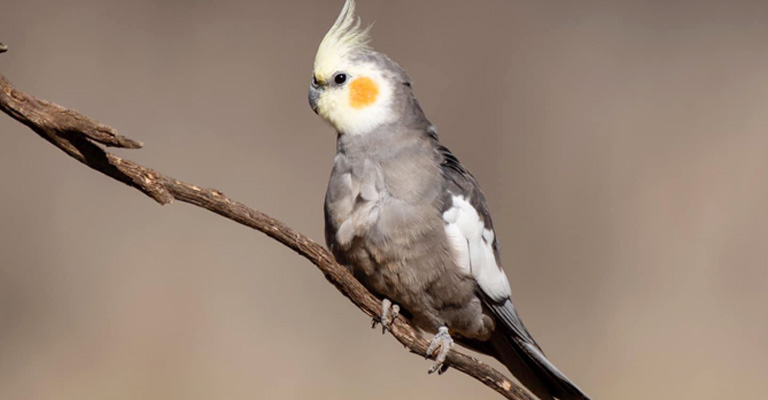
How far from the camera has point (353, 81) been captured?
1.87 meters

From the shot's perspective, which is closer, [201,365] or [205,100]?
[201,365]

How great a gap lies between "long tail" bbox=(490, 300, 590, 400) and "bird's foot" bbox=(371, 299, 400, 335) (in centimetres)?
25

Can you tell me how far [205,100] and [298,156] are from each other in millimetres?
419

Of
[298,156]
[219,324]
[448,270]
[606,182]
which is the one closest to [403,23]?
[298,156]

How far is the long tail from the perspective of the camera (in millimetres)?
1903

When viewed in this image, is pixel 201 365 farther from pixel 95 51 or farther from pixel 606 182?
pixel 606 182

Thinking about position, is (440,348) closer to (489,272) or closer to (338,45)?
(489,272)

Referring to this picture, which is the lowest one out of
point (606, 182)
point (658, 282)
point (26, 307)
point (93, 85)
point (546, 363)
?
point (26, 307)

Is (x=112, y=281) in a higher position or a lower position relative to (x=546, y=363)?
lower

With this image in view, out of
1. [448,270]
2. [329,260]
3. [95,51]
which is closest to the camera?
[329,260]

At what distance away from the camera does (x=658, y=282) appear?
310 centimetres

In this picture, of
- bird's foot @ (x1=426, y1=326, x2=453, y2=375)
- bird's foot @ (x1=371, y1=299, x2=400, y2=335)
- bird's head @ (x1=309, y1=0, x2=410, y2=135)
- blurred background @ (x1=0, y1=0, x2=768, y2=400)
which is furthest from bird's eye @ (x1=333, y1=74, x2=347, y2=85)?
blurred background @ (x1=0, y1=0, x2=768, y2=400)

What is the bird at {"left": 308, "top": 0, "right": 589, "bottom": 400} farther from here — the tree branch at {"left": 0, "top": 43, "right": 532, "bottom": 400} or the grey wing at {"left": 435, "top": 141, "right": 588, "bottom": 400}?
the tree branch at {"left": 0, "top": 43, "right": 532, "bottom": 400}

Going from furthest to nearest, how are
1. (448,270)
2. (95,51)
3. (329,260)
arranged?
1. (95,51)
2. (448,270)
3. (329,260)
